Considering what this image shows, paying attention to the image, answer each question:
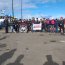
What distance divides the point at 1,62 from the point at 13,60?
2.28 feet

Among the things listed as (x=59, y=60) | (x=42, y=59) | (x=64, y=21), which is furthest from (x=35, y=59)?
(x=64, y=21)

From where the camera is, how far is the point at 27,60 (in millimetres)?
11867

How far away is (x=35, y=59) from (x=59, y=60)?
3.52ft

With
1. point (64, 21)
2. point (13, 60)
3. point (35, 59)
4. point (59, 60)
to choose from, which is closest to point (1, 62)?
point (13, 60)

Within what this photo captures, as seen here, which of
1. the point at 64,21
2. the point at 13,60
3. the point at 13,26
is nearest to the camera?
the point at 13,60

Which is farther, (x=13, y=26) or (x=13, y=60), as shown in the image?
(x=13, y=26)

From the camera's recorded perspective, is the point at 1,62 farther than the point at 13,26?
No

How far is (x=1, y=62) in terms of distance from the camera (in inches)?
446

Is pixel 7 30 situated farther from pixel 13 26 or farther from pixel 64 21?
pixel 64 21

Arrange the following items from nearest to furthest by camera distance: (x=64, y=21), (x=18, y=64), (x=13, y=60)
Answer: (x=18, y=64) < (x=13, y=60) < (x=64, y=21)

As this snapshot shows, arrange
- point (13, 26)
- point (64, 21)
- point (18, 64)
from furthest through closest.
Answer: point (13, 26) < point (64, 21) < point (18, 64)

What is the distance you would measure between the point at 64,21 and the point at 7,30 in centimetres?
701

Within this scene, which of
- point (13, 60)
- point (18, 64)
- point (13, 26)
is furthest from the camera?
point (13, 26)

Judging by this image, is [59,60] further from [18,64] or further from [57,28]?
[57,28]
